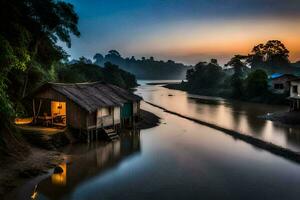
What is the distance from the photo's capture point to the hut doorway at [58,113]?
25414 mm

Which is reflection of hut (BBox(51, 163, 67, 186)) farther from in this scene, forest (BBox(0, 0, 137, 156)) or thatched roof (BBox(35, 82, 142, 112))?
thatched roof (BBox(35, 82, 142, 112))

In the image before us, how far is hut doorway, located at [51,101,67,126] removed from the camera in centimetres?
2541

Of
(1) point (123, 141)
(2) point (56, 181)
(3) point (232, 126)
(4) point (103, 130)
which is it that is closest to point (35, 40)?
(4) point (103, 130)

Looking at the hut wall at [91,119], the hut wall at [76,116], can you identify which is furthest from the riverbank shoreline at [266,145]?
the hut wall at [76,116]

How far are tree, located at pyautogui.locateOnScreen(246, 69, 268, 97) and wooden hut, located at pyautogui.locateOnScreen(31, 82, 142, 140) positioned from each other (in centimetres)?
4191

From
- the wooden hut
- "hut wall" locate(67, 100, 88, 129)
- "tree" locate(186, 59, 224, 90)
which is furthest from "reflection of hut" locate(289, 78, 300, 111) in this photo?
"tree" locate(186, 59, 224, 90)

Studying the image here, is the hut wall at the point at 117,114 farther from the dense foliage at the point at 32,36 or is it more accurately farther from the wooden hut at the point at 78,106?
the dense foliage at the point at 32,36

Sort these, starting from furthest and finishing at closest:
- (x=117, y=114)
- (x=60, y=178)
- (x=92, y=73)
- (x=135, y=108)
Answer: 1. (x=92, y=73)
2. (x=135, y=108)
3. (x=117, y=114)
4. (x=60, y=178)

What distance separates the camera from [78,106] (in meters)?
23.9

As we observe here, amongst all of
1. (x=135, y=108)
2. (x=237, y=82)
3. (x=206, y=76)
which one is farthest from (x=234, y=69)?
(x=135, y=108)

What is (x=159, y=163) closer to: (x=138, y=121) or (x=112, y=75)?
(x=138, y=121)

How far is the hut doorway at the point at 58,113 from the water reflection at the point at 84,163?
3510 millimetres

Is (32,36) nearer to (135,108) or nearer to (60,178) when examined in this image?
(60,178)

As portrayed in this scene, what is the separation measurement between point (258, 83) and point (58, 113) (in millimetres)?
47882
